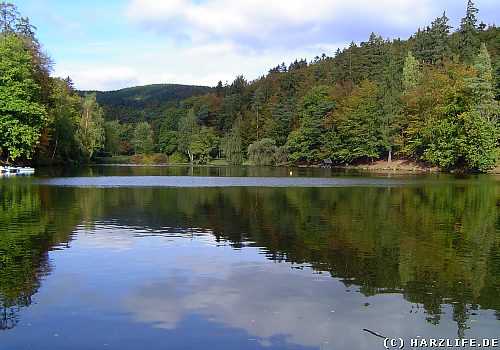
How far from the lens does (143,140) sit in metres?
173

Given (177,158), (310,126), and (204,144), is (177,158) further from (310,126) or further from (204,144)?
(310,126)

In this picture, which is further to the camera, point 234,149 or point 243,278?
point 234,149

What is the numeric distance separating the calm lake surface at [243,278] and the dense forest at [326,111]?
48.5 meters

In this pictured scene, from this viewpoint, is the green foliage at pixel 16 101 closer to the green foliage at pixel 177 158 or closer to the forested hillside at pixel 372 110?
the forested hillside at pixel 372 110

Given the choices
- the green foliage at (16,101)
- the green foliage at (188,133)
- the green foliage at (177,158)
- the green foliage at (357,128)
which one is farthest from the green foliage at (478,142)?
the green foliage at (177,158)

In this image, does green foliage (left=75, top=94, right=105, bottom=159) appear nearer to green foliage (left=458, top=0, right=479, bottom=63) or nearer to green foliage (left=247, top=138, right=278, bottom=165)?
green foliage (left=247, top=138, right=278, bottom=165)

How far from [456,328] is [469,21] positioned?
118 metres

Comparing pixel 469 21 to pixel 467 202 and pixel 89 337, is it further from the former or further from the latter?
pixel 89 337

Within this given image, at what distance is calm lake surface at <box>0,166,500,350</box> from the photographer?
9328 millimetres

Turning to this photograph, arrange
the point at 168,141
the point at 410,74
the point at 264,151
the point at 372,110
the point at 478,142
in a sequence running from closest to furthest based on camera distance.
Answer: the point at 478,142 < the point at 410,74 < the point at 372,110 < the point at 264,151 < the point at 168,141

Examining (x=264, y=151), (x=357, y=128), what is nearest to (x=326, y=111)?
(x=357, y=128)

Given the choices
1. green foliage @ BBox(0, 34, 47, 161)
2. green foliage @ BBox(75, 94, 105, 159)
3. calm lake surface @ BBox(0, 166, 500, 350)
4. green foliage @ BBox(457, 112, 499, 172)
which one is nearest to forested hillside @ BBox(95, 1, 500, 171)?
green foliage @ BBox(457, 112, 499, 172)

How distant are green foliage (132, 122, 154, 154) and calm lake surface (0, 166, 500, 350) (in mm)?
144603

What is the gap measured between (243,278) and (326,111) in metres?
100
